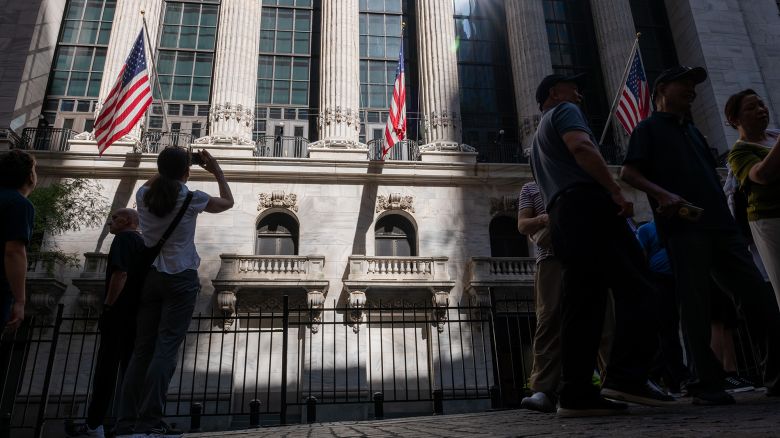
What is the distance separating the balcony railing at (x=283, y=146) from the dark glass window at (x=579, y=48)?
1140cm

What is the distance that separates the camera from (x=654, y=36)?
2397 cm

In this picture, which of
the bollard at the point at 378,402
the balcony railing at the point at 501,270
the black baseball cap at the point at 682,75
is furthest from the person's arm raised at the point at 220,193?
the balcony railing at the point at 501,270

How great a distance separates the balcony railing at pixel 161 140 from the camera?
18938mm

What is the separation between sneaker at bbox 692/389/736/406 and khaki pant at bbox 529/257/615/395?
3.57 feet

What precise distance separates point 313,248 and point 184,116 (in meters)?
7.59

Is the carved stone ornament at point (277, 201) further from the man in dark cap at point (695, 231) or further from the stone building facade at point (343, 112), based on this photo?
the man in dark cap at point (695, 231)

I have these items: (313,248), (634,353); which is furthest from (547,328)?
(313,248)

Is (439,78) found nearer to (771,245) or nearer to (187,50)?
(187,50)

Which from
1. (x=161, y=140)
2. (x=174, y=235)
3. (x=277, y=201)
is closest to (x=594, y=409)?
(x=174, y=235)

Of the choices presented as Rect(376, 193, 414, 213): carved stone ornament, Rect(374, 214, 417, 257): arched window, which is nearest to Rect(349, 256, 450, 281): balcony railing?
Rect(374, 214, 417, 257): arched window

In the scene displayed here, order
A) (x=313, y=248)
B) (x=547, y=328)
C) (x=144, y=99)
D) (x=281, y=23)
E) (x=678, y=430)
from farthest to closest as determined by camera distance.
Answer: (x=281, y=23), (x=313, y=248), (x=144, y=99), (x=547, y=328), (x=678, y=430)

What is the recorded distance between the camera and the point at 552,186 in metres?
3.35

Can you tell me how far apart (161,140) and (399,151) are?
8.71m

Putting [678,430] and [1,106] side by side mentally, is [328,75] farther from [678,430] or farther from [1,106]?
[678,430]
